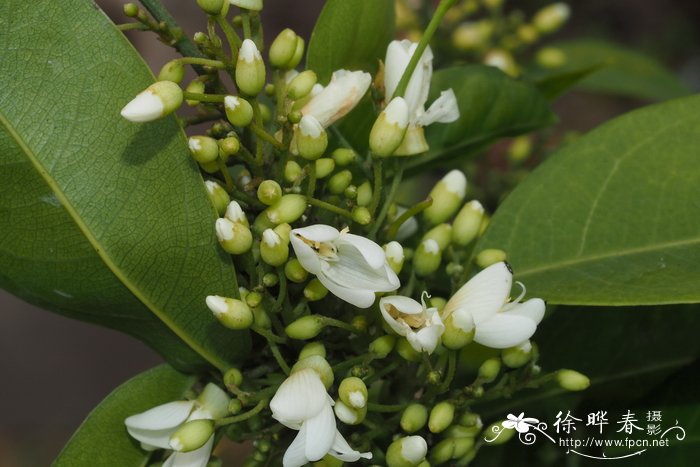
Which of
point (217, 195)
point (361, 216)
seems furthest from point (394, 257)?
point (217, 195)

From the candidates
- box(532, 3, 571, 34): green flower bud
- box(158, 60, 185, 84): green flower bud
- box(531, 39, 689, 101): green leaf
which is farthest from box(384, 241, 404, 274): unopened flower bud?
box(531, 39, 689, 101): green leaf

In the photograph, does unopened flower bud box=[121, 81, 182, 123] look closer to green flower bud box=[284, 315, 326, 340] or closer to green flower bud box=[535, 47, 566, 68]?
green flower bud box=[284, 315, 326, 340]

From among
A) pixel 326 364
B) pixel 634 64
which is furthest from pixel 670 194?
pixel 634 64

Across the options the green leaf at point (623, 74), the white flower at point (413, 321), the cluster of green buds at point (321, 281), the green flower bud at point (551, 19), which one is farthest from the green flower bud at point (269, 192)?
the green leaf at point (623, 74)

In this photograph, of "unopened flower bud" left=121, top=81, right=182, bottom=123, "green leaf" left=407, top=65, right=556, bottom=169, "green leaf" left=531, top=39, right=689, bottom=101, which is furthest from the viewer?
"green leaf" left=531, top=39, right=689, bottom=101

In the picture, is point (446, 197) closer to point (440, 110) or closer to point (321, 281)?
point (440, 110)

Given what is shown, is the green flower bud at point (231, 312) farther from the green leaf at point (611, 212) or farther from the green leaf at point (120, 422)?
the green leaf at point (611, 212)
